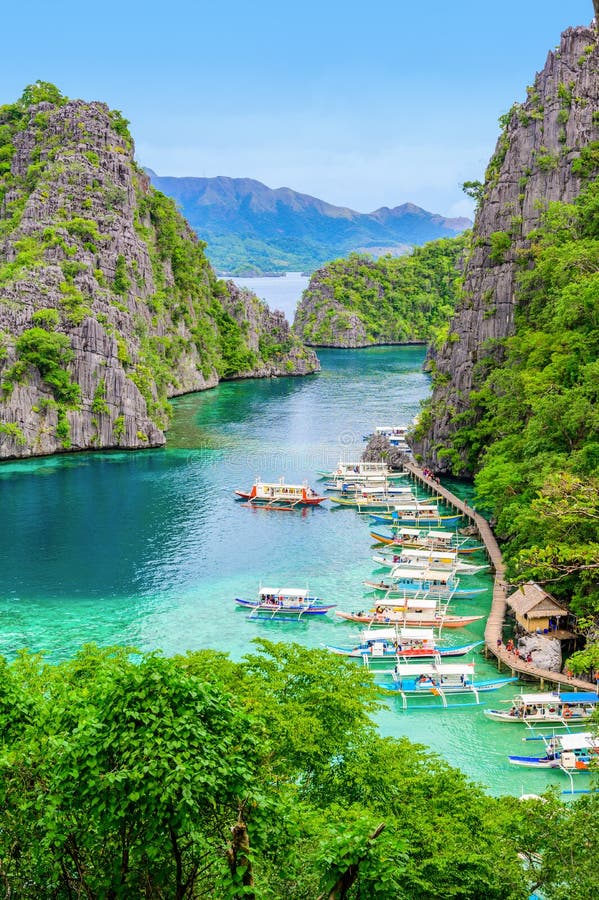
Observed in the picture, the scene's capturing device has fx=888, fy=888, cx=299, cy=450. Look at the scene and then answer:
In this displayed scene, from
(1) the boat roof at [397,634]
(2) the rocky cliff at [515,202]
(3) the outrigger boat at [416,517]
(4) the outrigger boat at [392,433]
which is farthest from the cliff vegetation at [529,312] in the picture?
(4) the outrigger boat at [392,433]

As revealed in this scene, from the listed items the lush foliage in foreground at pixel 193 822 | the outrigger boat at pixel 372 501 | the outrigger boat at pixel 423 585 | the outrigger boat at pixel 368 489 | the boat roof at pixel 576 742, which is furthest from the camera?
the outrigger boat at pixel 368 489

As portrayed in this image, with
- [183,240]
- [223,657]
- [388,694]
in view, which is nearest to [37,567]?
[388,694]

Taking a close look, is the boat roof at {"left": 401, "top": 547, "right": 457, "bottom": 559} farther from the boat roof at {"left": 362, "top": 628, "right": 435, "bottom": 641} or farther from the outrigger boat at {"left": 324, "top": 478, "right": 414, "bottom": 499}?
the outrigger boat at {"left": 324, "top": 478, "right": 414, "bottom": 499}

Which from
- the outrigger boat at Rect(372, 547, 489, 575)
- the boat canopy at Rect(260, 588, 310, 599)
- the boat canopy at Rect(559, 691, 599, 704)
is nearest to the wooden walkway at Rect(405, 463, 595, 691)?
the boat canopy at Rect(559, 691, 599, 704)

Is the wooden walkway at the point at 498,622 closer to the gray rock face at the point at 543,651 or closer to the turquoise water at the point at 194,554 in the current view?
the gray rock face at the point at 543,651

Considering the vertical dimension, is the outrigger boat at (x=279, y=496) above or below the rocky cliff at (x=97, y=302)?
below

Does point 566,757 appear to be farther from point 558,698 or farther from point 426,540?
point 426,540

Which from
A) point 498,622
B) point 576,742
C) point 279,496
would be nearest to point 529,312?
point 279,496
